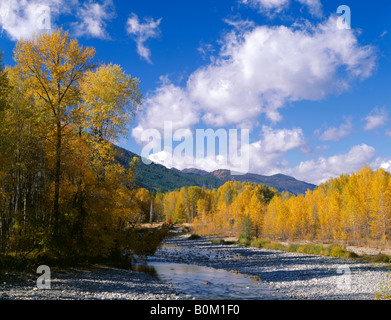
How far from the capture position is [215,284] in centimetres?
2002

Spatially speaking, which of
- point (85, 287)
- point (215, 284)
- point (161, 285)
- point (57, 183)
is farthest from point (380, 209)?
point (57, 183)

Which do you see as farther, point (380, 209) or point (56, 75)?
point (380, 209)

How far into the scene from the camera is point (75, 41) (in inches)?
838

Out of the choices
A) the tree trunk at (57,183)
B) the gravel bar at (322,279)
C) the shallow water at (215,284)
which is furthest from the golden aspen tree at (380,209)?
the tree trunk at (57,183)

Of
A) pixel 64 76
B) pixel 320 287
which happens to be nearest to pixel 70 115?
pixel 64 76

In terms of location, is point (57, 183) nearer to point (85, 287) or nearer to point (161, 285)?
point (85, 287)

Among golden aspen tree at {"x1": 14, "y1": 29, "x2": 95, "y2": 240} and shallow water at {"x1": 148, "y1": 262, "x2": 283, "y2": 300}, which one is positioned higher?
golden aspen tree at {"x1": 14, "y1": 29, "x2": 95, "y2": 240}

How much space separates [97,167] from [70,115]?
420 cm

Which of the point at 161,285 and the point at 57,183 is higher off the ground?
the point at 57,183

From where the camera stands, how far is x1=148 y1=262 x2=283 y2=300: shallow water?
16609 mm

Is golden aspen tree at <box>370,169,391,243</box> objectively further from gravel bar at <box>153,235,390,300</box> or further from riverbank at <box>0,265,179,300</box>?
riverbank at <box>0,265,179,300</box>

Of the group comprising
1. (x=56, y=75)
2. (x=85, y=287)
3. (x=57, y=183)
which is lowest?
(x=85, y=287)

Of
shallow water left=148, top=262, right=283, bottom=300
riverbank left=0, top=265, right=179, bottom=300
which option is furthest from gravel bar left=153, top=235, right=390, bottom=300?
riverbank left=0, top=265, right=179, bottom=300

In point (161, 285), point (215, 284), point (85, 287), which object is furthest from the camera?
point (215, 284)
